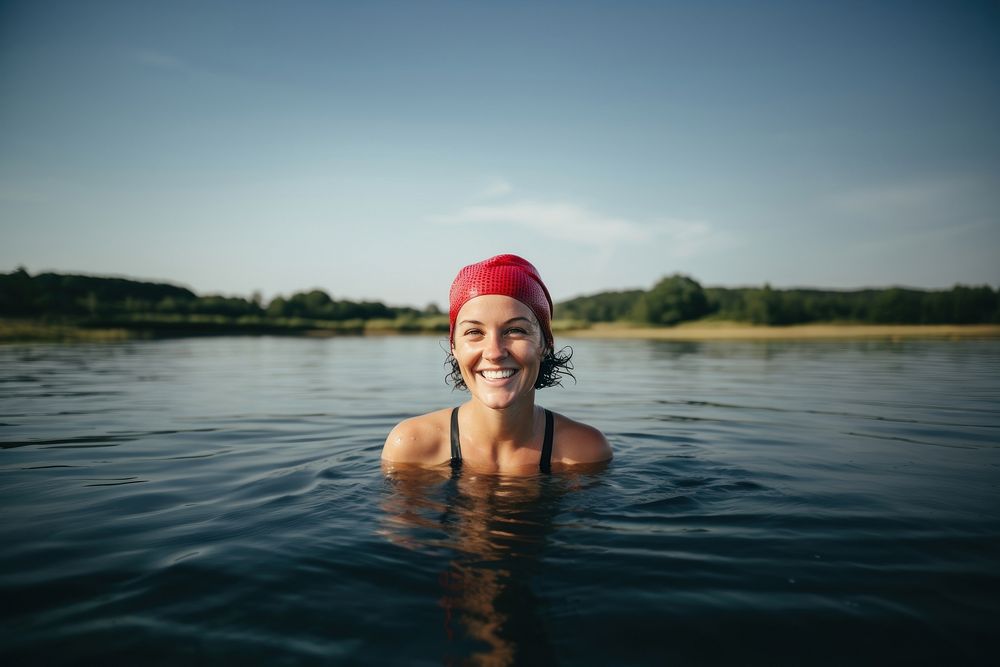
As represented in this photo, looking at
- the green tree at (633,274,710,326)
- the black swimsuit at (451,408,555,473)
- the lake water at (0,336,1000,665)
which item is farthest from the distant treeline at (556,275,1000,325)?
the black swimsuit at (451,408,555,473)

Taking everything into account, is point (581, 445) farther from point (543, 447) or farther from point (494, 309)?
point (494, 309)

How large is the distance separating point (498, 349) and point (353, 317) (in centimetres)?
8246

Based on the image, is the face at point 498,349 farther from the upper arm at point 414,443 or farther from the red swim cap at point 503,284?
the upper arm at point 414,443

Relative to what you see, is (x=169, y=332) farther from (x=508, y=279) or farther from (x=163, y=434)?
(x=508, y=279)

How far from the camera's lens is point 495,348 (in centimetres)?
402

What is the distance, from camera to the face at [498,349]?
4043 millimetres

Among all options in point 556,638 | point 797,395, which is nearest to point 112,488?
point 556,638

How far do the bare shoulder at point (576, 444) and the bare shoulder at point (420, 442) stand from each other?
3.39 feet

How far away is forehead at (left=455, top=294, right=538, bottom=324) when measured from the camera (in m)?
4.07

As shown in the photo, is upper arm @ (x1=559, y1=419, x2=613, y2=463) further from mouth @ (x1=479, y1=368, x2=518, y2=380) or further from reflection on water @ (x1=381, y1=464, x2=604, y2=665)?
mouth @ (x1=479, y1=368, x2=518, y2=380)

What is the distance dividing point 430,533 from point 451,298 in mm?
1957

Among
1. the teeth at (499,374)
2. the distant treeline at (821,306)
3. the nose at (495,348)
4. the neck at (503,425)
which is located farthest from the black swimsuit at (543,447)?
the distant treeline at (821,306)

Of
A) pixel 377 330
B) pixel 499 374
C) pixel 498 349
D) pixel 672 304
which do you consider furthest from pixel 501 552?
pixel 672 304

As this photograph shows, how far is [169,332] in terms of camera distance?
54.6 meters
